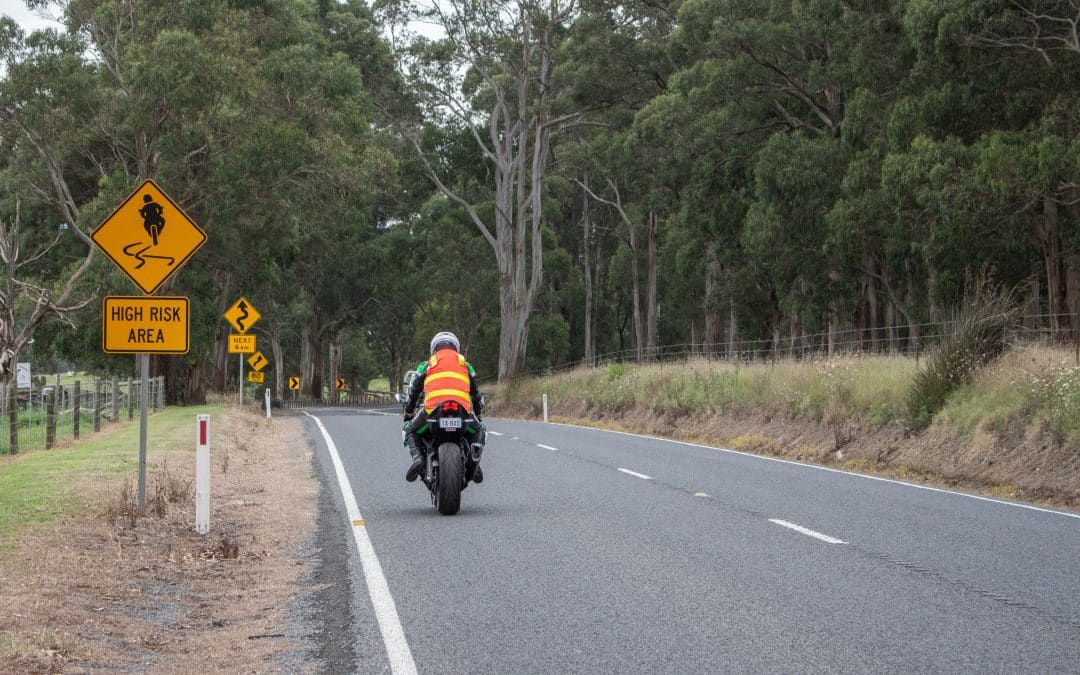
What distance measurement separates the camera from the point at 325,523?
1221 cm

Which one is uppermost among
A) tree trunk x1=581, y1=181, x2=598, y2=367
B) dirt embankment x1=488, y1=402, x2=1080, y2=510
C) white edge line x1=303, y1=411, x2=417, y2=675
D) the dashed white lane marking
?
tree trunk x1=581, y1=181, x2=598, y2=367

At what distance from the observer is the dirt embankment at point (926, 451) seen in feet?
47.7

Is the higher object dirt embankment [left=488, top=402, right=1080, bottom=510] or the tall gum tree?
the tall gum tree

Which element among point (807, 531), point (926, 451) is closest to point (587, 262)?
point (926, 451)

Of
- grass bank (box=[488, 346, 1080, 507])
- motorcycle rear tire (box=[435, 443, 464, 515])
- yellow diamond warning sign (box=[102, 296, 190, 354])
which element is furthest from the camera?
grass bank (box=[488, 346, 1080, 507])

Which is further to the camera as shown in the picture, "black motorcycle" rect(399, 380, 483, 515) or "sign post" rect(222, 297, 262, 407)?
"sign post" rect(222, 297, 262, 407)

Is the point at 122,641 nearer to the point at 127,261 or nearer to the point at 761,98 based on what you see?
the point at 127,261

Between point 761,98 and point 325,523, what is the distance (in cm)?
3133

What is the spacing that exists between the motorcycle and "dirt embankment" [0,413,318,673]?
1.31 m

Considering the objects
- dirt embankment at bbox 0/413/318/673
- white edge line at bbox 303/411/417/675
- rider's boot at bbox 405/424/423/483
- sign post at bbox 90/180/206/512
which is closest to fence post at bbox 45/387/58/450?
dirt embankment at bbox 0/413/318/673

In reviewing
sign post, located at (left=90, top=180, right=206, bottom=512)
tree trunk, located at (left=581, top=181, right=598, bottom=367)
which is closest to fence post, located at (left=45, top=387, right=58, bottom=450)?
sign post, located at (left=90, top=180, right=206, bottom=512)

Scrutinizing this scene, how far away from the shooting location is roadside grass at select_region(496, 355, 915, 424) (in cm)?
2117

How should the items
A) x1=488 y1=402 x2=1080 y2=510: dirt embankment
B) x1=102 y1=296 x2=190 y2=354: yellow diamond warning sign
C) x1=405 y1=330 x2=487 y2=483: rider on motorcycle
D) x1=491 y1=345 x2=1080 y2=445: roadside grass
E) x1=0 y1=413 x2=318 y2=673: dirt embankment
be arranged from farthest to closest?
1. x1=491 y1=345 x2=1080 y2=445: roadside grass
2. x1=488 y1=402 x2=1080 y2=510: dirt embankment
3. x1=405 y1=330 x2=487 y2=483: rider on motorcycle
4. x1=102 y1=296 x2=190 y2=354: yellow diamond warning sign
5. x1=0 y1=413 x2=318 y2=673: dirt embankment

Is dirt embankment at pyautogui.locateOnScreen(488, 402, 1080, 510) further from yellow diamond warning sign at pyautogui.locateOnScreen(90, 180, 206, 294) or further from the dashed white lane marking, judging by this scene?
yellow diamond warning sign at pyautogui.locateOnScreen(90, 180, 206, 294)
